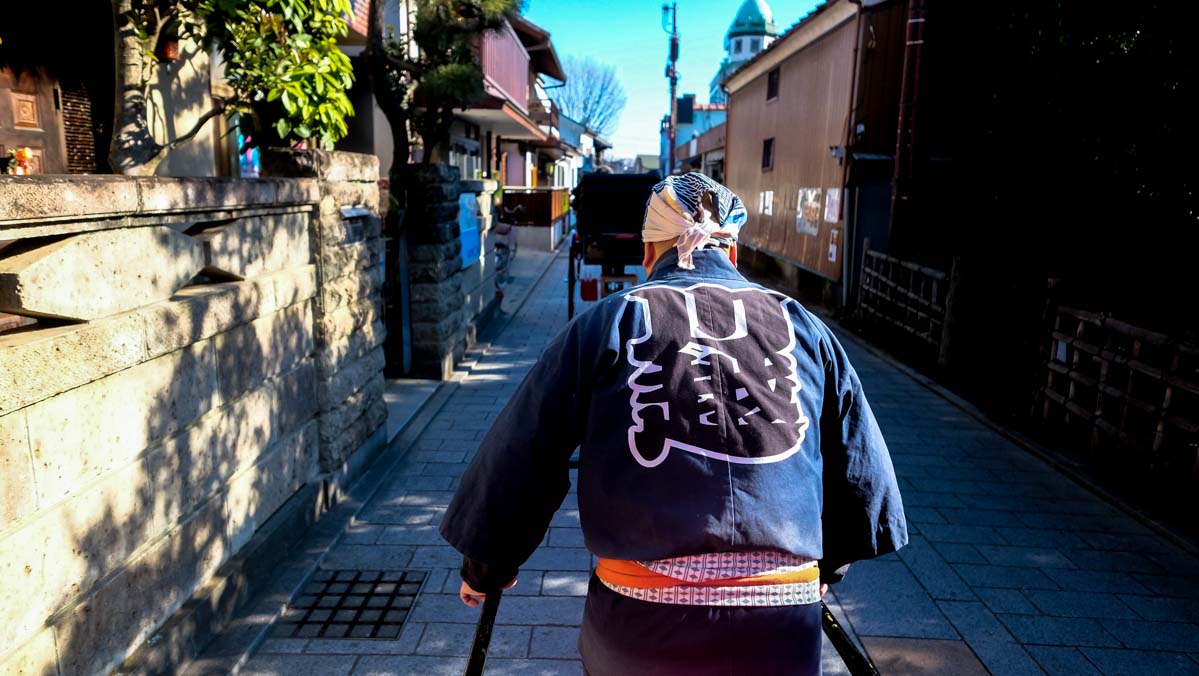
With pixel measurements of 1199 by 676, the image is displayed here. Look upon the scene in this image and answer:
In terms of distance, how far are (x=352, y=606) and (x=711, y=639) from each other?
2742 millimetres

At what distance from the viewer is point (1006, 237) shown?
28.9ft

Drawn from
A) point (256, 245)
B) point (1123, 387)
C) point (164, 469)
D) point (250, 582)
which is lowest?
point (250, 582)

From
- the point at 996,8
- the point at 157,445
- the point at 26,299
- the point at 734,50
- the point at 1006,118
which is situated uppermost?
the point at 734,50

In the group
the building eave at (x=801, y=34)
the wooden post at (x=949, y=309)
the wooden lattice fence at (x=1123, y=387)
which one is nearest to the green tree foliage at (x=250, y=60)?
the wooden lattice fence at (x=1123, y=387)

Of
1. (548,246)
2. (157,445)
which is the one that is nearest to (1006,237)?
(157,445)

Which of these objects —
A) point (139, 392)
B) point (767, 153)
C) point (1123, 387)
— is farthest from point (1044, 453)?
point (767, 153)

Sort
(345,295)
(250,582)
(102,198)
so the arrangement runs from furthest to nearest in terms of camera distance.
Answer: (345,295)
(250,582)
(102,198)

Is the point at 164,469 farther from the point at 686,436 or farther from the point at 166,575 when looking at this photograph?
the point at 686,436

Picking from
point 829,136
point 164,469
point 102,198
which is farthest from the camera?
point 829,136

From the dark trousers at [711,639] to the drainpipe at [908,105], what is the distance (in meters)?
10.9

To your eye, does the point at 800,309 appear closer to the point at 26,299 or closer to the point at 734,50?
the point at 26,299

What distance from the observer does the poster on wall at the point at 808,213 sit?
50.8ft

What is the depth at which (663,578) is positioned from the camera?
1832 millimetres

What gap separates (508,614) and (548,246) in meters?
20.0
